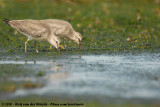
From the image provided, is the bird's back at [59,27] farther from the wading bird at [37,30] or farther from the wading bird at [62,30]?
the wading bird at [37,30]

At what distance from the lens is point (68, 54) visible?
449 inches

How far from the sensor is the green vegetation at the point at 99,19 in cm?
1354

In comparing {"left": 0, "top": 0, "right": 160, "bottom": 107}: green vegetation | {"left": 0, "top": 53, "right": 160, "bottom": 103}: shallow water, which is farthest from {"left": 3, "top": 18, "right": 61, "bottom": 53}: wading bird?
{"left": 0, "top": 53, "right": 160, "bottom": 103}: shallow water

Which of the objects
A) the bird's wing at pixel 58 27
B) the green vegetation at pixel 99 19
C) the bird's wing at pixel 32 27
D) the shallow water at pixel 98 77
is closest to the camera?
the shallow water at pixel 98 77

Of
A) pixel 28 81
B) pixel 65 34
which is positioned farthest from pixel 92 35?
pixel 28 81

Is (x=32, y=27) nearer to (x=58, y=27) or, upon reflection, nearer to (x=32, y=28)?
(x=32, y=28)

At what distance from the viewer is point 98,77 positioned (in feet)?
26.1

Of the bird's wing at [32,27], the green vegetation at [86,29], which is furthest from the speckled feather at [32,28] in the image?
the green vegetation at [86,29]

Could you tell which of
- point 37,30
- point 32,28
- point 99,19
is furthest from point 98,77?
point 99,19

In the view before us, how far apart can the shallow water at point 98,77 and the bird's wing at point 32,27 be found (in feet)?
5.22

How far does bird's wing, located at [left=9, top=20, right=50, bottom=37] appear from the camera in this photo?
11.8m

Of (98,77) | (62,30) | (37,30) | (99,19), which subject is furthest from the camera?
(99,19)

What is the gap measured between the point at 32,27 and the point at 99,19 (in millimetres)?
6792

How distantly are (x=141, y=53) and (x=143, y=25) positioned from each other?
6.16 meters
